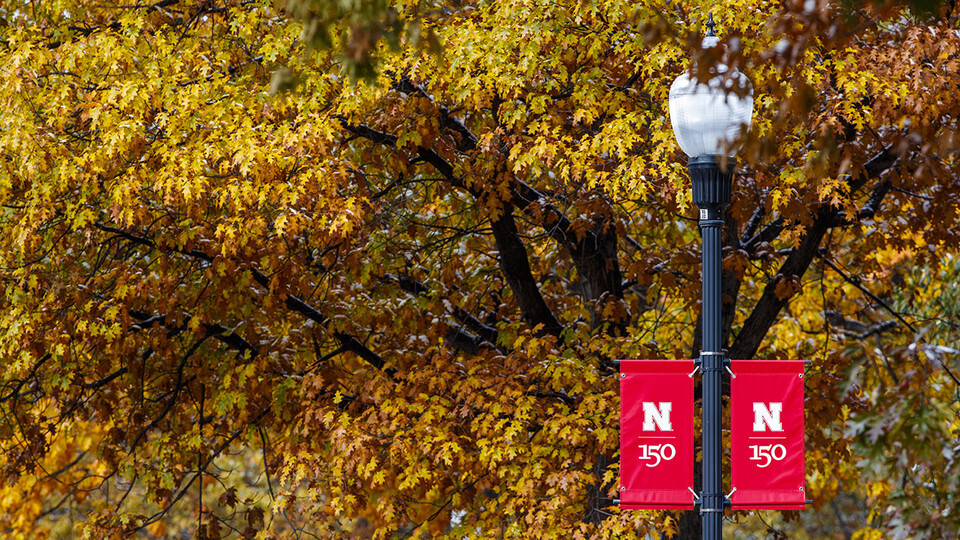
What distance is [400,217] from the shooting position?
10508mm

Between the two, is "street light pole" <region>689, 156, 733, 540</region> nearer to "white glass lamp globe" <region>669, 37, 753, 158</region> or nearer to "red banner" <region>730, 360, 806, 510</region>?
"white glass lamp globe" <region>669, 37, 753, 158</region>

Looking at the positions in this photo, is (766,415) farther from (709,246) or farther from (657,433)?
(709,246)

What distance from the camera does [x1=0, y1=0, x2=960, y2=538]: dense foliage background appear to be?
8039mm

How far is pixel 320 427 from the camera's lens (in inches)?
366

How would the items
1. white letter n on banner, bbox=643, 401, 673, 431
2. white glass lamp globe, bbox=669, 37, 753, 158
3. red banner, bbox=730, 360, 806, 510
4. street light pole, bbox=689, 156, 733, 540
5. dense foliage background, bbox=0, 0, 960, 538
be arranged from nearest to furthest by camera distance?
1. white glass lamp globe, bbox=669, 37, 753, 158
2. street light pole, bbox=689, 156, 733, 540
3. red banner, bbox=730, 360, 806, 510
4. white letter n on banner, bbox=643, 401, 673, 431
5. dense foliage background, bbox=0, 0, 960, 538

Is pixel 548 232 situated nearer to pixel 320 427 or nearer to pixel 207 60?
pixel 320 427

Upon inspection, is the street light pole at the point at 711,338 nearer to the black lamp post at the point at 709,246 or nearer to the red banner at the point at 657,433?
the black lamp post at the point at 709,246

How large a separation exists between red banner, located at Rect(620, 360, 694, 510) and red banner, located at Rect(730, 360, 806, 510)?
0.28m

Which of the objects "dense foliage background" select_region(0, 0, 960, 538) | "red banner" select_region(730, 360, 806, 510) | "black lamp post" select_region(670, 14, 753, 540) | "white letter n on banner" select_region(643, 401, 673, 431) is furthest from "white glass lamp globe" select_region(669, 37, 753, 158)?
"white letter n on banner" select_region(643, 401, 673, 431)

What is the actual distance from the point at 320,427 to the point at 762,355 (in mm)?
5022

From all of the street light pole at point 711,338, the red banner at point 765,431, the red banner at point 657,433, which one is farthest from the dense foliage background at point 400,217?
the red banner at point 657,433

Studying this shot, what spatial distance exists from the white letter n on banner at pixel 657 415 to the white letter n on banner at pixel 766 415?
0.50 m

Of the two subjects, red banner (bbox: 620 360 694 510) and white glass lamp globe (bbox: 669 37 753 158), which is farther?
red banner (bbox: 620 360 694 510)

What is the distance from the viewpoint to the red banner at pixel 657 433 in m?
6.86
